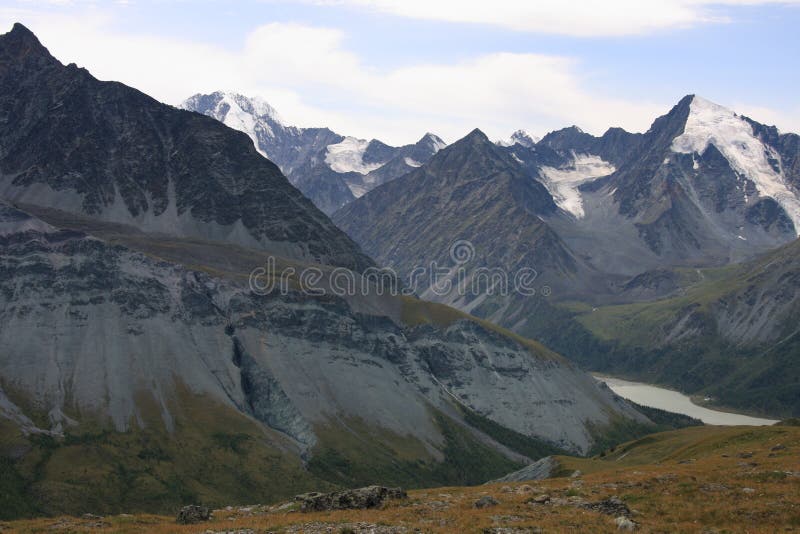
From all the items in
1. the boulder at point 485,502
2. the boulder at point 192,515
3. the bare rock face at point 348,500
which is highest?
the boulder at point 485,502

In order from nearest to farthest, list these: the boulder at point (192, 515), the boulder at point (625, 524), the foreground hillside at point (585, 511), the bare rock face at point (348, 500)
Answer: the boulder at point (625, 524), the foreground hillside at point (585, 511), the bare rock face at point (348, 500), the boulder at point (192, 515)

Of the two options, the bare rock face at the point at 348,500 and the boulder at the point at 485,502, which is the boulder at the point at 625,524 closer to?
the boulder at the point at 485,502

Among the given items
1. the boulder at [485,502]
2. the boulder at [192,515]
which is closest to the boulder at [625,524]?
the boulder at [485,502]

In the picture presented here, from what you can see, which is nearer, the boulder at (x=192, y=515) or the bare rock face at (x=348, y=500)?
the bare rock face at (x=348, y=500)

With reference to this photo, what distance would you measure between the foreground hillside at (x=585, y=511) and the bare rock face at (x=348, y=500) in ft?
3.23

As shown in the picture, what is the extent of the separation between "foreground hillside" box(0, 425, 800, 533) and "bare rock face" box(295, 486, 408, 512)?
99 centimetres

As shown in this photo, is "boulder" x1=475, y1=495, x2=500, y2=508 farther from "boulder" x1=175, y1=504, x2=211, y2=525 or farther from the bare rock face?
"boulder" x1=175, y1=504, x2=211, y2=525

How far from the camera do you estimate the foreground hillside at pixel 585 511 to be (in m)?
50.6

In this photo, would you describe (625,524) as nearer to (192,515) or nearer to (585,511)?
(585,511)

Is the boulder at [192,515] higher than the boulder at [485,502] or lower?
lower

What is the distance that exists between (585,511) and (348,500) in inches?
682

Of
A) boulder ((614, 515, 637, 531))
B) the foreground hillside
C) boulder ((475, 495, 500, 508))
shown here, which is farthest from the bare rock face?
boulder ((614, 515, 637, 531))

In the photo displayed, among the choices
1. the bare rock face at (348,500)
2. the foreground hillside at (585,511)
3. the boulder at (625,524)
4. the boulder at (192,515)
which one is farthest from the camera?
the boulder at (192,515)

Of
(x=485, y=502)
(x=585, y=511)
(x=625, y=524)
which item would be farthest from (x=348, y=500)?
(x=625, y=524)
